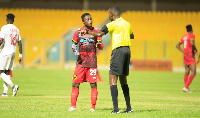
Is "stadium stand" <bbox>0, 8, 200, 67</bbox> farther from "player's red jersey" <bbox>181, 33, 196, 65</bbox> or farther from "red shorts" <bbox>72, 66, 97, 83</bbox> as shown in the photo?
"red shorts" <bbox>72, 66, 97, 83</bbox>

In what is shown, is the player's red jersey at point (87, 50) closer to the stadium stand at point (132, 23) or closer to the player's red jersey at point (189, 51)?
the player's red jersey at point (189, 51)

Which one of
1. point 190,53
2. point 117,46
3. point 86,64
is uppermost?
point 117,46

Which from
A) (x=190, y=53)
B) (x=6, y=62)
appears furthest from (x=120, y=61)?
(x=190, y=53)

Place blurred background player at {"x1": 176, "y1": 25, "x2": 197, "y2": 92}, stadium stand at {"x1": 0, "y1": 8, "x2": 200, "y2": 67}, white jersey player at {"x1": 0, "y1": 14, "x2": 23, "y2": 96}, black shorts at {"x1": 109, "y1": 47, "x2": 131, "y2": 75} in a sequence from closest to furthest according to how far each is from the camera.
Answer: black shorts at {"x1": 109, "y1": 47, "x2": 131, "y2": 75}
white jersey player at {"x1": 0, "y1": 14, "x2": 23, "y2": 96}
blurred background player at {"x1": 176, "y1": 25, "x2": 197, "y2": 92}
stadium stand at {"x1": 0, "y1": 8, "x2": 200, "y2": 67}

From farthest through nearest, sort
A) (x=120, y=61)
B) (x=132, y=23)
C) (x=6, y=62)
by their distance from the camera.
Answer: (x=132, y=23) < (x=6, y=62) < (x=120, y=61)

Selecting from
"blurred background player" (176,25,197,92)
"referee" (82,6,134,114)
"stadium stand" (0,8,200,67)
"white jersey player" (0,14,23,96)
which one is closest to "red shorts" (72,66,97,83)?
"referee" (82,6,134,114)

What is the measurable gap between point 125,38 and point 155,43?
31491mm

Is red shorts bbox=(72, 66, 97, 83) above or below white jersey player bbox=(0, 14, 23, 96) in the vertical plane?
below

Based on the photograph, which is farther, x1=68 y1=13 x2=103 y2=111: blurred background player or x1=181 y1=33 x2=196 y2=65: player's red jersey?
x1=181 y1=33 x2=196 y2=65: player's red jersey

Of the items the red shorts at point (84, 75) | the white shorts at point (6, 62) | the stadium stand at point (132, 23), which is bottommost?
the red shorts at point (84, 75)

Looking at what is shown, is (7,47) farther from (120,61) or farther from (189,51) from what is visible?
(189,51)

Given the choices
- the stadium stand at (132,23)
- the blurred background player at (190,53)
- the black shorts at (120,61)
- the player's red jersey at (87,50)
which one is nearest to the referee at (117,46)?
the black shorts at (120,61)

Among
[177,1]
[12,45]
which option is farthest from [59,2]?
[12,45]

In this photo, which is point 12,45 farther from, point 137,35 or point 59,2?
point 59,2
